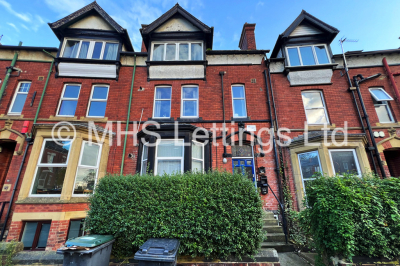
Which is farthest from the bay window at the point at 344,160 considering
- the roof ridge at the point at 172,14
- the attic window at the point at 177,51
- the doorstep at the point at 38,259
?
the doorstep at the point at 38,259

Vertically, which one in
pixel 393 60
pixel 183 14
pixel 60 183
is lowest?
pixel 60 183

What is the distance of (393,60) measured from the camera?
366 inches

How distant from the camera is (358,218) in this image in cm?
381

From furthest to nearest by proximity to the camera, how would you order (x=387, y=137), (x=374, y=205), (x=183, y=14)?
(x=183, y=14) < (x=387, y=137) < (x=374, y=205)

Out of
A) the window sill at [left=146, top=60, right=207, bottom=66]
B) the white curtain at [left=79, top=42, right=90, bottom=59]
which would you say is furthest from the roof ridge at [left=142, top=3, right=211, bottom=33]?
the white curtain at [left=79, top=42, right=90, bottom=59]

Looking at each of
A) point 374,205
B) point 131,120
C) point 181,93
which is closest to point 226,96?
point 181,93

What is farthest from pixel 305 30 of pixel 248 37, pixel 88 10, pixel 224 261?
pixel 88 10

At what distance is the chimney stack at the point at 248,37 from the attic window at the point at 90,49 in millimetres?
7486

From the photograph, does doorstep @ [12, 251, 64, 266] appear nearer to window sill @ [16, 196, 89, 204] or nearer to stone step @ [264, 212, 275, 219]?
window sill @ [16, 196, 89, 204]

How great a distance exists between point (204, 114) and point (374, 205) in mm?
6630

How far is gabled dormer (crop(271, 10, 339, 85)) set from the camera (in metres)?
9.17

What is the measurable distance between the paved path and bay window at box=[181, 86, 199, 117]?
6.40 m

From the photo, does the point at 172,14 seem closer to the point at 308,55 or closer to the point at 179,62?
the point at 179,62

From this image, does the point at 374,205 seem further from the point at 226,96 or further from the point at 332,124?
the point at 226,96
